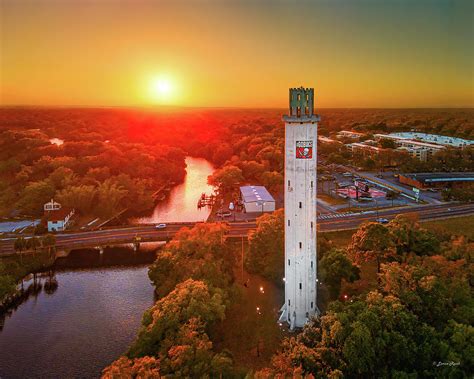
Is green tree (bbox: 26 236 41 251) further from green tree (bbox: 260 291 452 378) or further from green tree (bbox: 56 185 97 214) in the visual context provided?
green tree (bbox: 260 291 452 378)

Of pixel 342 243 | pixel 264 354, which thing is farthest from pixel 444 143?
pixel 264 354

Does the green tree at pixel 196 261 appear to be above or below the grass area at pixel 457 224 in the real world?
above

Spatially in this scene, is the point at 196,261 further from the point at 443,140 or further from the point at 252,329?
the point at 443,140

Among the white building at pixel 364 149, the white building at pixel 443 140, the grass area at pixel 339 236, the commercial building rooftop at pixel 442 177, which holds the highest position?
the white building at pixel 443 140

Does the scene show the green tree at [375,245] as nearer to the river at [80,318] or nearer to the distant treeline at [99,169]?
the river at [80,318]

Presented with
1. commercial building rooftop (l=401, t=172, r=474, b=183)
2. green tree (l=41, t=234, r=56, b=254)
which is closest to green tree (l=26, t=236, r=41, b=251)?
green tree (l=41, t=234, r=56, b=254)

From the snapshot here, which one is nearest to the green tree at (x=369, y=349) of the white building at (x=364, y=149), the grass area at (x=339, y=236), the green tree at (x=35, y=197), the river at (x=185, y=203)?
the grass area at (x=339, y=236)

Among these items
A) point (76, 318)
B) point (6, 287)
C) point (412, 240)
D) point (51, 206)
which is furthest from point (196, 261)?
point (51, 206)
